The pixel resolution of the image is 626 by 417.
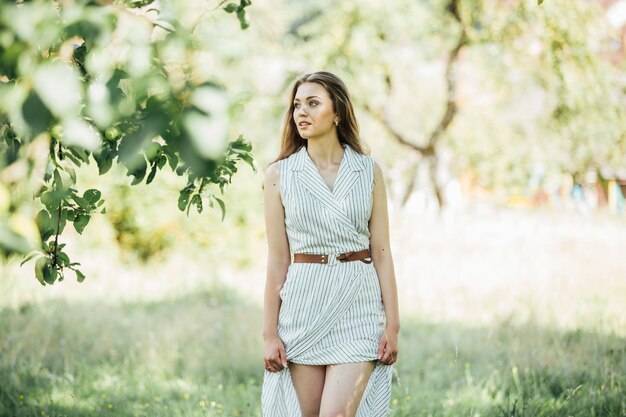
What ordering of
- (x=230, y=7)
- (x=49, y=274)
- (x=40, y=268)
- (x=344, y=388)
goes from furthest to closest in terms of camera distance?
1. (x=230, y=7)
2. (x=344, y=388)
3. (x=49, y=274)
4. (x=40, y=268)

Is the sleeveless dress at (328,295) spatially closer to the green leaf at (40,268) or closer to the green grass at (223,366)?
the green leaf at (40,268)

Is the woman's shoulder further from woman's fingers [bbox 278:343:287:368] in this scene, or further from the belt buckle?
woman's fingers [bbox 278:343:287:368]

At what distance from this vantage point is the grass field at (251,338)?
15.1 feet

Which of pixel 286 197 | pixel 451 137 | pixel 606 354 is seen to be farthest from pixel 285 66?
pixel 286 197

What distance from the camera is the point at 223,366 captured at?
5625 millimetres

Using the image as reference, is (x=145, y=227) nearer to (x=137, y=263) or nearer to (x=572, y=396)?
(x=137, y=263)

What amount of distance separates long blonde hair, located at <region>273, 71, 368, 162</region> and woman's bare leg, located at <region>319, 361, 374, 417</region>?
1.01m

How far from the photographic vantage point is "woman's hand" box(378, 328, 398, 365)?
10.0 ft

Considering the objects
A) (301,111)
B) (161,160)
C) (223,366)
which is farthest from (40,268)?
(223,366)

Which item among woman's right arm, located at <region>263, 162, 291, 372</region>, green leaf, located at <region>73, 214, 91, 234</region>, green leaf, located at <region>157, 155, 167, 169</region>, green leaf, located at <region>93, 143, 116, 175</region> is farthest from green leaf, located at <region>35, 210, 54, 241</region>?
woman's right arm, located at <region>263, 162, 291, 372</region>

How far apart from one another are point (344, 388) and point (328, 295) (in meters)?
0.39

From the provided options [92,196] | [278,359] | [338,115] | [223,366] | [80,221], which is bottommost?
[223,366]

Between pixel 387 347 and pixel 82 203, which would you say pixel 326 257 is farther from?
pixel 82 203

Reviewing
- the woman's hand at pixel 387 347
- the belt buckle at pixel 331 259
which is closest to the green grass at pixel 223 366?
the woman's hand at pixel 387 347
